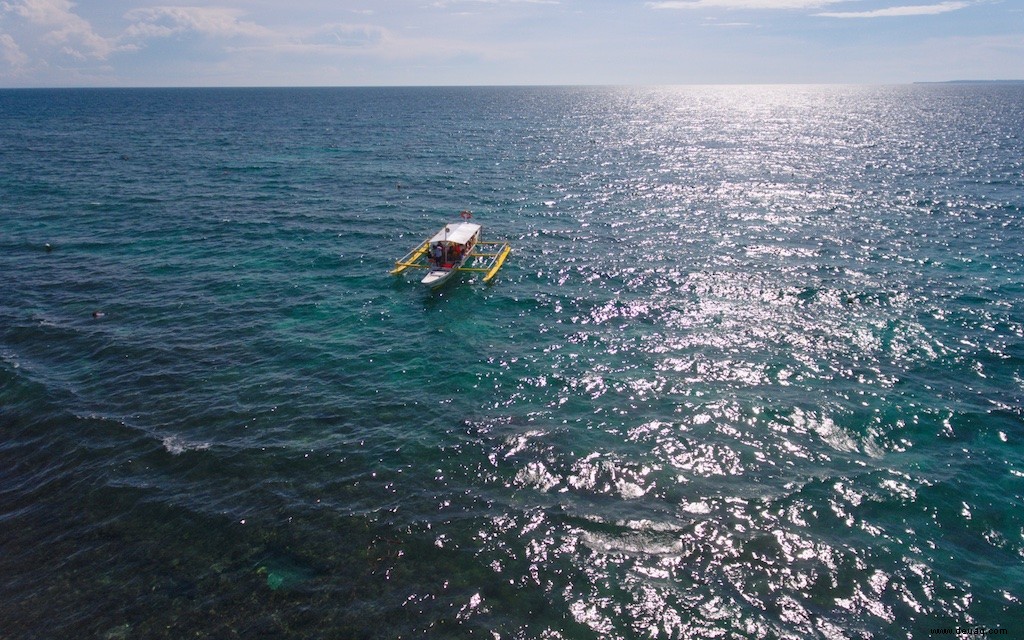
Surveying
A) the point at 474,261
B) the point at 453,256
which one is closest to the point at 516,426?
the point at 453,256

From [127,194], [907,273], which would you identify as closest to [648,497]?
[907,273]

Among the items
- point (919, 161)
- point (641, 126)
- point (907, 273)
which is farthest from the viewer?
point (641, 126)

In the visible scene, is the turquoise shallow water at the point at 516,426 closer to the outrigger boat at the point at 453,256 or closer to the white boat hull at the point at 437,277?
the white boat hull at the point at 437,277

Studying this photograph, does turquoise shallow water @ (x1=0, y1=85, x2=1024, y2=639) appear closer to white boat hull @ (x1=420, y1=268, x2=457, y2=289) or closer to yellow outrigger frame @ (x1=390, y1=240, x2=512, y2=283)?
white boat hull @ (x1=420, y1=268, x2=457, y2=289)

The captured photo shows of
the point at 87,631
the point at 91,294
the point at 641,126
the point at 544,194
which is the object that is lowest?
the point at 87,631

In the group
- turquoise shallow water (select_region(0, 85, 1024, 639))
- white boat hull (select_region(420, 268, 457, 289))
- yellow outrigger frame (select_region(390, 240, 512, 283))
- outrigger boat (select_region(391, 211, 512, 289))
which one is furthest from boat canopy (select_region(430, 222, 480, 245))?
turquoise shallow water (select_region(0, 85, 1024, 639))

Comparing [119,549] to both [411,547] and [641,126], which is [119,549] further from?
[641,126]
